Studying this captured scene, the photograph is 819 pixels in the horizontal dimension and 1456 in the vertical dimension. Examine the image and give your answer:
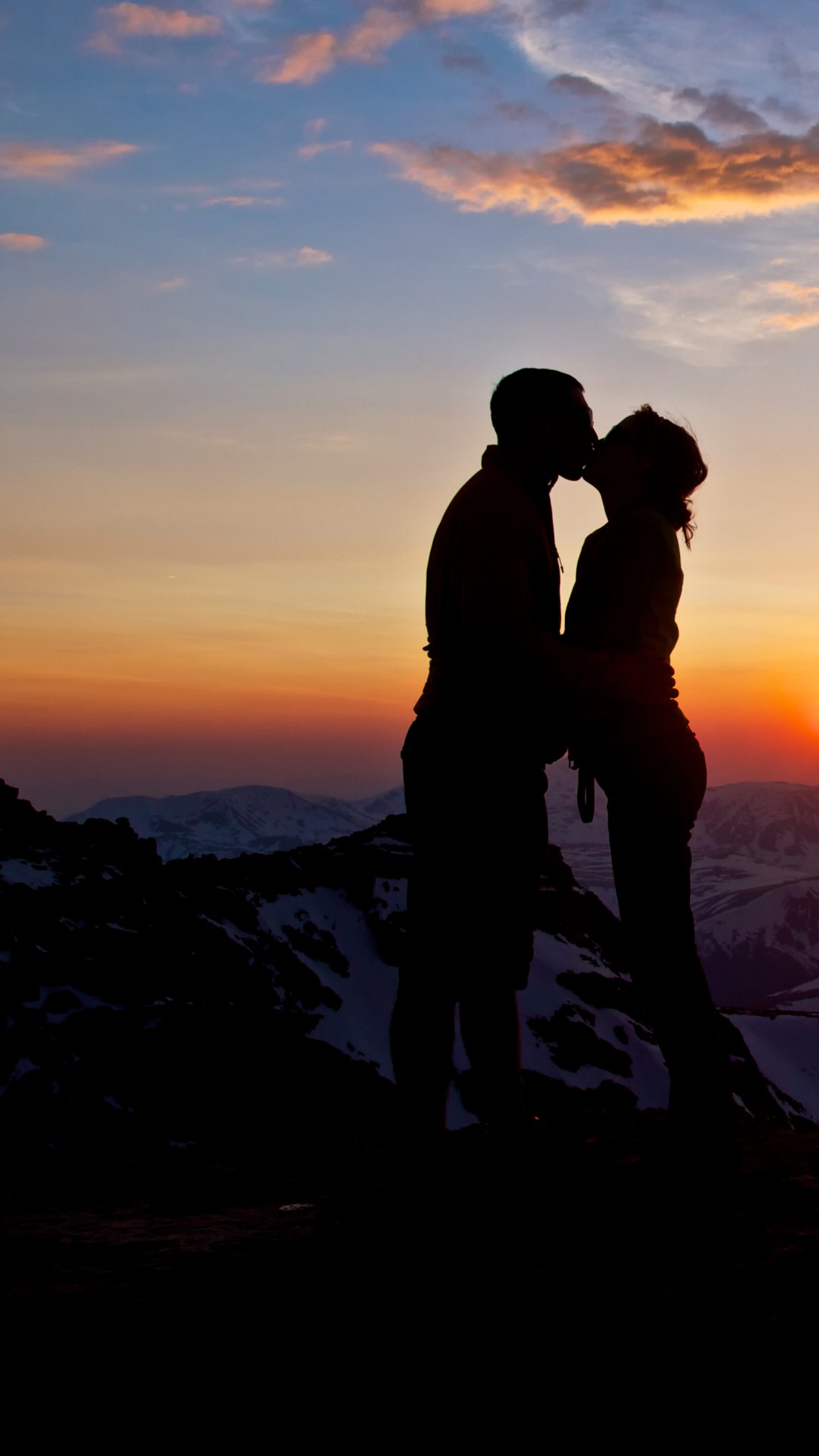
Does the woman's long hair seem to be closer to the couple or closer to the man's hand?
the couple

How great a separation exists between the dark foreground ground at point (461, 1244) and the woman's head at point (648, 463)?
118 inches

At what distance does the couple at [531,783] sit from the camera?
17.0 ft

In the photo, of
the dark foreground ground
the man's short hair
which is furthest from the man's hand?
the dark foreground ground

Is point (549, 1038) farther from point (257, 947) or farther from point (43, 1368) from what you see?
point (43, 1368)

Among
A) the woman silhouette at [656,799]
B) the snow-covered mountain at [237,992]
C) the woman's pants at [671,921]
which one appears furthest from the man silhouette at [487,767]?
the snow-covered mountain at [237,992]

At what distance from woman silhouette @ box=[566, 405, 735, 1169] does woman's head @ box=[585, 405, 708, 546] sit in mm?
32

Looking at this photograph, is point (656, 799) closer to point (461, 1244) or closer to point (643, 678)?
point (643, 678)

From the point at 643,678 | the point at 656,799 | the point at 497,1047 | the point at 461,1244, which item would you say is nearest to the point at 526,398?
the point at 643,678

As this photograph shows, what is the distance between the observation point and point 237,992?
7556 centimetres

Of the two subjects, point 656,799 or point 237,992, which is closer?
point 656,799

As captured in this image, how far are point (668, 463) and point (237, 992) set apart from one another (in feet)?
240

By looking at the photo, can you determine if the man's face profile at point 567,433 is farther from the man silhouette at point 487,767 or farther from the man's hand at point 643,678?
the man's hand at point 643,678

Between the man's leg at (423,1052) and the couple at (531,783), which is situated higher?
the couple at (531,783)

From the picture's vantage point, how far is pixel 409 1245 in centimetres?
461
